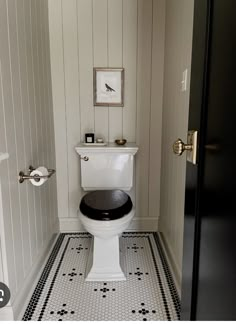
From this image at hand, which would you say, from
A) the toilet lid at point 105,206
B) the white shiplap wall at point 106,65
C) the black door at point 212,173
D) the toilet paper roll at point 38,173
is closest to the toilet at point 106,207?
the toilet lid at point 105,206

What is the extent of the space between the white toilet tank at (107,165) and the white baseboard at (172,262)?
1.74 ft

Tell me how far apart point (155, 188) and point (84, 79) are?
111 centimetres

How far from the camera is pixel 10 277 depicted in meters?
1.25

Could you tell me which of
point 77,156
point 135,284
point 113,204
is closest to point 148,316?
point 135,284

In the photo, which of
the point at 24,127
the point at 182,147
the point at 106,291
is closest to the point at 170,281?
the point at 106,291

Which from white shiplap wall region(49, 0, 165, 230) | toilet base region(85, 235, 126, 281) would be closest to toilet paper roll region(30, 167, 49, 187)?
toilet base region(85, 235, 126, 281)

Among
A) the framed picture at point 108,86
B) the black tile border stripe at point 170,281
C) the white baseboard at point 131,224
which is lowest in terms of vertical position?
the black tile border stripe at point 170,281

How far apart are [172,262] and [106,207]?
1.97 feet

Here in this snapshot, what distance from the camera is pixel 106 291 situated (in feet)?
5.06

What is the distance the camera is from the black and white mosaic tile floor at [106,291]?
4.44ft

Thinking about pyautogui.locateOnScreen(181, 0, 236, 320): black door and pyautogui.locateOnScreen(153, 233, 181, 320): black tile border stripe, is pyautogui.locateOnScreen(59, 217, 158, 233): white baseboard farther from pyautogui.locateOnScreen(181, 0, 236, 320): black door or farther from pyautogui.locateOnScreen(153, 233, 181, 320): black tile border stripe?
pyautogui.locateOnScreen(181, 0, 236, 320): black door

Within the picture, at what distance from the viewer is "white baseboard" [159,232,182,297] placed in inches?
60.2

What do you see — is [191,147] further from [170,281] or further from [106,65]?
[106,65]

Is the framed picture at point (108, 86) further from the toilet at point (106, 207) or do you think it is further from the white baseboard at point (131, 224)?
the white baseboard at point (131, 224)
